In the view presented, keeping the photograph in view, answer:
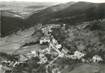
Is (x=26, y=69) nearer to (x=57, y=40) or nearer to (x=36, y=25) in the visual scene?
(x=57, y=40)

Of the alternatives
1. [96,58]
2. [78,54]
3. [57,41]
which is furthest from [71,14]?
[96,58]

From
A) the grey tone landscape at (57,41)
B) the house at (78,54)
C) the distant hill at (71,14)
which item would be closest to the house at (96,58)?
the grey tone landscape at (57,41)

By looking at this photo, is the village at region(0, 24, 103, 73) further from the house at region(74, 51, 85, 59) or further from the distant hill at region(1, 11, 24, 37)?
the distant hill at region(1, 11, 24, 37)

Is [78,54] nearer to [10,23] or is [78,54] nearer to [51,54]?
[51,54]

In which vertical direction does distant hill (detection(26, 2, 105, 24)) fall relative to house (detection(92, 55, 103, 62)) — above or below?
above

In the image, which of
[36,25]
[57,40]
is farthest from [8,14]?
[57,40]

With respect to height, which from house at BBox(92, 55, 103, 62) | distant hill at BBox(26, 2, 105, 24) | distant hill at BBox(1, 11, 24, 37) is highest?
distant hill at BBox(26, 2, 105, 24)

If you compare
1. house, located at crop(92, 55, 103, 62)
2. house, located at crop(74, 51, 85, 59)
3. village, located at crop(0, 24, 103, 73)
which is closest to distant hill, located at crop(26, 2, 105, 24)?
village, located at crop(0, 24, 103, 73)

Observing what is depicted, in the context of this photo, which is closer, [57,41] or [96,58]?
[96,58]
